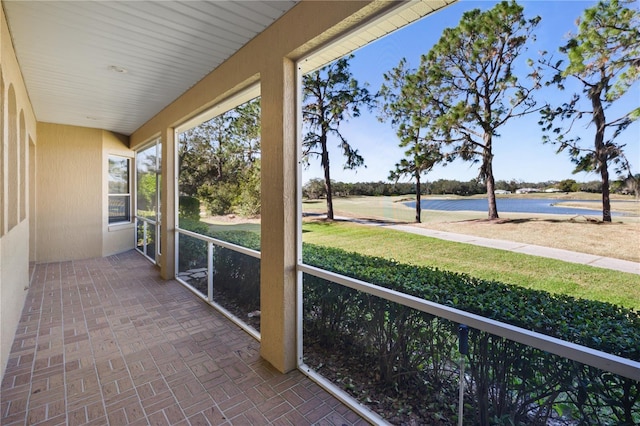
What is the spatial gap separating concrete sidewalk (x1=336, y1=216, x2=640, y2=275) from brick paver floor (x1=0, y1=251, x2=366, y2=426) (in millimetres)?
1319

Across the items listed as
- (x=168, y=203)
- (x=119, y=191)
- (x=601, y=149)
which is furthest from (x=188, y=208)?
(x=601, y=149)

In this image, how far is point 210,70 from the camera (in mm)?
3408

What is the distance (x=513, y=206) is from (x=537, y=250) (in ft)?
0.75

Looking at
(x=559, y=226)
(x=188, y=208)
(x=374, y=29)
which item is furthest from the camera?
(x=188, y=208)

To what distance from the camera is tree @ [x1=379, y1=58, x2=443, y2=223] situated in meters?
1.79

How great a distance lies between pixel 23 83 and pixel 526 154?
17.6 ft

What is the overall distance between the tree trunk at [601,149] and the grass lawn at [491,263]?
0.26 meters

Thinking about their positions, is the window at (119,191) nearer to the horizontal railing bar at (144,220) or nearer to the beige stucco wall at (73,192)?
the beige stucco wall at (73,192)

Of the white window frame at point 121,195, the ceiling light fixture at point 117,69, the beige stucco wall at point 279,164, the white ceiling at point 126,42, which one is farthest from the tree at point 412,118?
the white window frame at point 121,195

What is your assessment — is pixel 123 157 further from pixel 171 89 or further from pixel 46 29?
pixel 46 29

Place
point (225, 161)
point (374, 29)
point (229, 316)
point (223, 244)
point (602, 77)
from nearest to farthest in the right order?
point (602, 77), point (374, 29), point (229, 316), point (223, 244), point (225, 161)

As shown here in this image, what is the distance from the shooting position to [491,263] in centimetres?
158

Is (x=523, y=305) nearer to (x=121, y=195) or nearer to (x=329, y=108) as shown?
(x=329, y=108)

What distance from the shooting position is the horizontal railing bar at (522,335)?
115 cm
